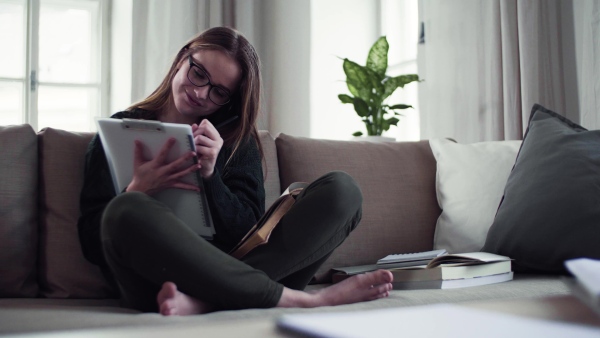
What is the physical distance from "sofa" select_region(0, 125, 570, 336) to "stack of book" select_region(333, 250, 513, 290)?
0.04 metres

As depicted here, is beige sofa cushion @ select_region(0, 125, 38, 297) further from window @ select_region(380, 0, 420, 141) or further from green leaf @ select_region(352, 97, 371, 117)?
window @ select_region(380, 0, 420, 141)

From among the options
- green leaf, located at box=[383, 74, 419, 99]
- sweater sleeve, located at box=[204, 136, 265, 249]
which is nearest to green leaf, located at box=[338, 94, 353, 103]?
green leaf, located at box=[383, 74, 419, 99]

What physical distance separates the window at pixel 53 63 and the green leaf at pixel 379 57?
65.2 inches

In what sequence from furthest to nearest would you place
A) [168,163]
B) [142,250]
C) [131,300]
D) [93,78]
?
[93,78] < [168,163] < [131,300] < [142,250]

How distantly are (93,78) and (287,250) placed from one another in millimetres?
2759

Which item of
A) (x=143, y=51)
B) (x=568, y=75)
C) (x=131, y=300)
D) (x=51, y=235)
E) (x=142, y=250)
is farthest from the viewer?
(x=143, y=51)

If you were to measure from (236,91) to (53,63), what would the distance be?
7.68 ft

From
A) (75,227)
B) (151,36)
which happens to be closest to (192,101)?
(75,227)

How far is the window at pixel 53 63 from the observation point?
352cm

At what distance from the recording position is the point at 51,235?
1.49m

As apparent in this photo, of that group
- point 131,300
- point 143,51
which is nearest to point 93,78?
point 143,51

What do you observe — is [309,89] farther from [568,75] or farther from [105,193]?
[105,193]

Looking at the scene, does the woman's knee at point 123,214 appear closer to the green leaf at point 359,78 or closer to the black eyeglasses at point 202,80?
the black eyeglasses at point 202,80

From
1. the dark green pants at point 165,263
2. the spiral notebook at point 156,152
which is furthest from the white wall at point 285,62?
the dark green pants at point 165,263
